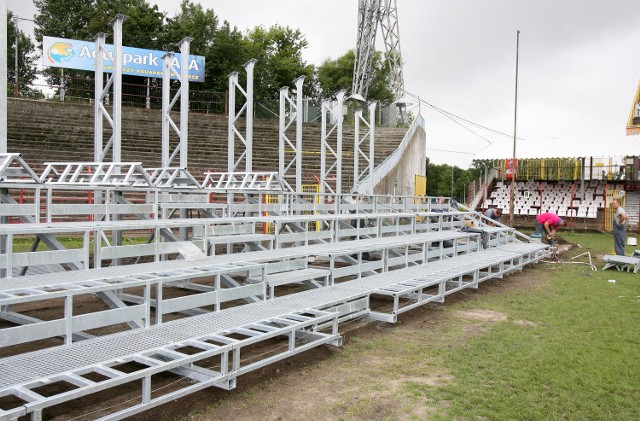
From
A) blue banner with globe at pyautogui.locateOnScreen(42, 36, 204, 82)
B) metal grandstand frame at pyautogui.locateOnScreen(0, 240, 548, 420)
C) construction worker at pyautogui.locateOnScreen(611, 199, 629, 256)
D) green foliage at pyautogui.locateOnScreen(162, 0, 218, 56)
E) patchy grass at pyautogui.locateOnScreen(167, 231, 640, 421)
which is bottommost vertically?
patchy grass at pyautogui.locateOnScreen(167, 231, 640, 421)

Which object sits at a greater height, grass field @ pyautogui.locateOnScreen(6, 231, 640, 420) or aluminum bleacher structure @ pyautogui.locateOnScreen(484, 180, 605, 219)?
aluminum bleacher structure @ pyautogui.locateOnScreen(484, 180, 605, 219)

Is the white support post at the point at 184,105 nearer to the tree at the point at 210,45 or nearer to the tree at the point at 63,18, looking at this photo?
the tree at the point at 210,45

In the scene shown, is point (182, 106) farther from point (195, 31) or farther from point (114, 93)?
point (195, 31)

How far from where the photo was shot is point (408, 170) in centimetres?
2589

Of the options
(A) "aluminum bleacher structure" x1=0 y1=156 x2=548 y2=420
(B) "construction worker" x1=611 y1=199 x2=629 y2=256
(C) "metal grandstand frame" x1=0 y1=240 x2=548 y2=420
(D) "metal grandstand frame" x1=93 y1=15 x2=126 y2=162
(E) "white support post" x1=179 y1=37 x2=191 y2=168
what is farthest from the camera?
(B) "construction worker" x1=611 y1=199 x2=629 y2=256

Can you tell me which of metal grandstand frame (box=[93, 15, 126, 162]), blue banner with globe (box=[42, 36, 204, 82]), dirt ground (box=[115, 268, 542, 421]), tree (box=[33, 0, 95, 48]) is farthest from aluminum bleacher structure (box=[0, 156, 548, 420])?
tree (box=[33, 0, 95, 48])

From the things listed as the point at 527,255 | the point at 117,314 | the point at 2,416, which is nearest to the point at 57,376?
the point at 2,416

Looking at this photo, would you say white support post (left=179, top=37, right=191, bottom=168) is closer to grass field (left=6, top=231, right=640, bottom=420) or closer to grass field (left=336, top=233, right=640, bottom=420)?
grass field (left=6, top=231, right=640, bottom=420)

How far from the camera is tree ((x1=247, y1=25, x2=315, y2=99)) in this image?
134 ft

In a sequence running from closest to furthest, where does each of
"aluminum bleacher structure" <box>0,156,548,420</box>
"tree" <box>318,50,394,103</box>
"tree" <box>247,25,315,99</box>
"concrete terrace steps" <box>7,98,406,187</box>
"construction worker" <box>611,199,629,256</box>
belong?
"aluminum bleacher structure" <box>0,156,548,420</box>
"construction worker" <box>611,199,629,256</box>
"concrete terrace steps" <box>7,98,406,187</box>
"tree" <box>247,25,315,99</box>
"tree" <box>318,50,394,103</box>

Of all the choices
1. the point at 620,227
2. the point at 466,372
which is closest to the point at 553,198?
the point at 620,227

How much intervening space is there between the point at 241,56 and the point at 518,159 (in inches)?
772

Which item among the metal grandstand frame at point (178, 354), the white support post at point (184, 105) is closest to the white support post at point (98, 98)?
the white support post at point (184, 105)

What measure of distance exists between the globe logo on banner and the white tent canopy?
24268mm
